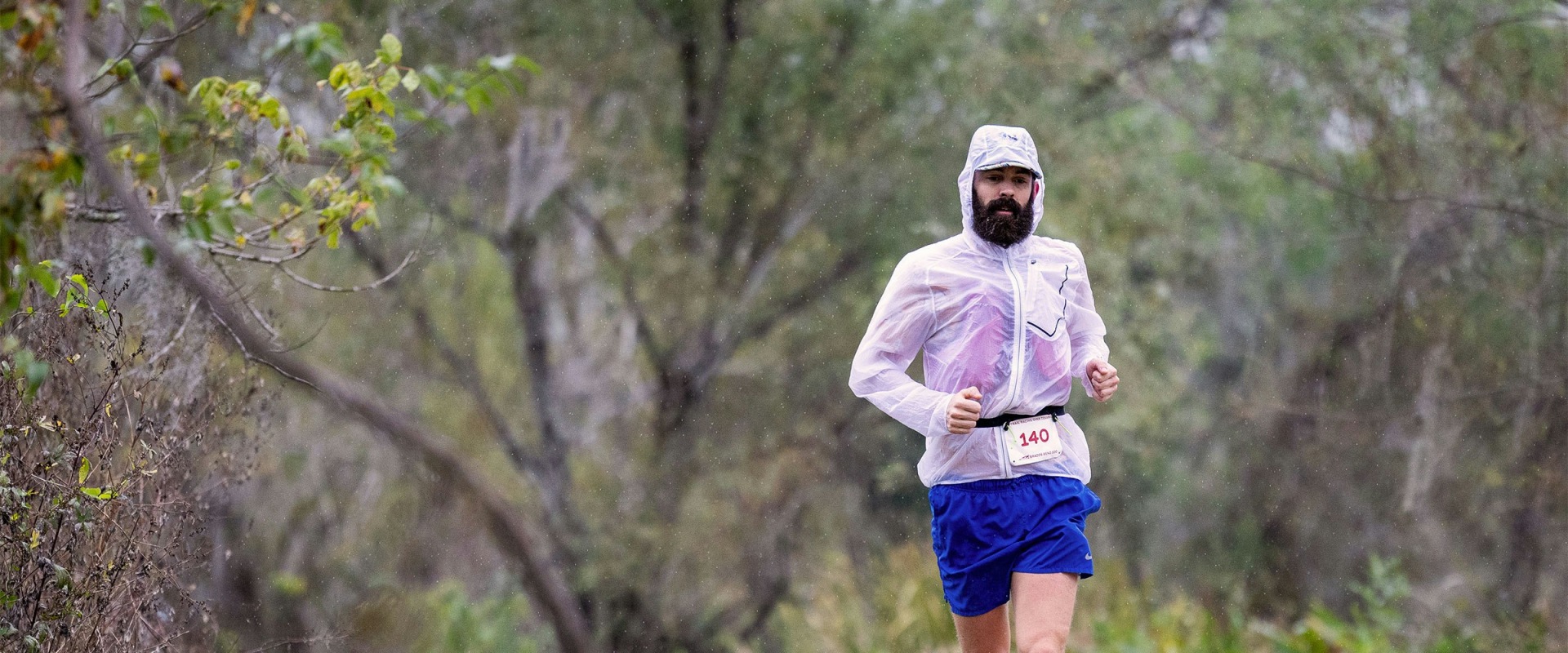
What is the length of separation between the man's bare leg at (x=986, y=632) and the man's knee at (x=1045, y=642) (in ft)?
0.84

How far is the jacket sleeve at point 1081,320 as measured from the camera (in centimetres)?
373

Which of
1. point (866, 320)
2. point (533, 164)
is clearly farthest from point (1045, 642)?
point (533, 164)

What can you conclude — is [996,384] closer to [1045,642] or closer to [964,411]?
[964,411]

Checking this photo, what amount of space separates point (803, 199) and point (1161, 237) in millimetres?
3303

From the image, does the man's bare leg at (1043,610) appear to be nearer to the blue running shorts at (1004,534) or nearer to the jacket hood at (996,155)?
the blue running shorts at (1004,534)

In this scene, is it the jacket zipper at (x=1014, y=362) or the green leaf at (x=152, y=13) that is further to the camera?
the jacket zipper at (x=1014, y=362)

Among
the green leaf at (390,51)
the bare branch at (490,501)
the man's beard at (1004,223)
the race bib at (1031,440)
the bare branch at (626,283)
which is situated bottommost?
the bare branch at (490,501)

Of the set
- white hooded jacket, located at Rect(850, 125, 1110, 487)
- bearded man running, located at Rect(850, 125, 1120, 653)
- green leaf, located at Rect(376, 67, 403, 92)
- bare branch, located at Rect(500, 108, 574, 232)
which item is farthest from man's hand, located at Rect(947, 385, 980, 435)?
bare branch, located at Rect(500, 108, 574, 232)

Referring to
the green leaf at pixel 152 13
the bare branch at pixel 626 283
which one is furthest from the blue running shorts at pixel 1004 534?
the bare branch at pixel 626 283

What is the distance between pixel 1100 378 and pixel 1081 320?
238 mm

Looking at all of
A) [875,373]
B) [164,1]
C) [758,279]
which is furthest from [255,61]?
[875,373]

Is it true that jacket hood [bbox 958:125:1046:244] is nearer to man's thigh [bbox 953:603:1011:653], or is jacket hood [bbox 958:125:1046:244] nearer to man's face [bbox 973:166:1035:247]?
man's face [bbox 973:166:1035:247]

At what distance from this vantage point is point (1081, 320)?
3.78m

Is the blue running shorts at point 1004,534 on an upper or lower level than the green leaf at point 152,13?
lower
